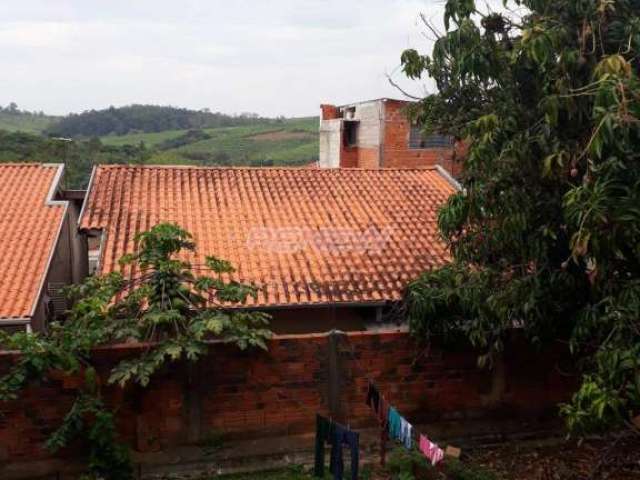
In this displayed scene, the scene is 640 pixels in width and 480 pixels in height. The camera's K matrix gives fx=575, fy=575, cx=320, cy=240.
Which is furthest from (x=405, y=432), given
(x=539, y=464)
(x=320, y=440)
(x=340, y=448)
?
(x=539, y=464)

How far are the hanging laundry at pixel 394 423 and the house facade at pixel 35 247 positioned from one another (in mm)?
4801

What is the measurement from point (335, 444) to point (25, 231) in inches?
309

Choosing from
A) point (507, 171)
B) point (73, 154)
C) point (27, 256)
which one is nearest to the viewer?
point (507, 171)

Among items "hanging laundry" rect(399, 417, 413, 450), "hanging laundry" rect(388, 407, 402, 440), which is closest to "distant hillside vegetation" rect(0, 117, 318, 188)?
"hanging laundry" rect(388, 407, 402, 440)

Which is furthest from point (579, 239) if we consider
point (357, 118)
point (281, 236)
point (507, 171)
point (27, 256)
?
point (357, 118)

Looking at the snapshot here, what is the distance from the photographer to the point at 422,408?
624 cm

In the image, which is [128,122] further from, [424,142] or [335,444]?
[335,444]

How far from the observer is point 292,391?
5887 millimetres

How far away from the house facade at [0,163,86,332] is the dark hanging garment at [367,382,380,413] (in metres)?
4.44

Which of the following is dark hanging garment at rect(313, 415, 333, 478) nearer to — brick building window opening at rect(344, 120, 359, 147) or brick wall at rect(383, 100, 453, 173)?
brick wall at rect(383, 100, 453, 173)

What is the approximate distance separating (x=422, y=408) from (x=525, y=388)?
125cm

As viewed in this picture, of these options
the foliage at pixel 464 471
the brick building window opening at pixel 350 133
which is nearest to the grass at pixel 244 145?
the brick building window opening at pixel 350 133

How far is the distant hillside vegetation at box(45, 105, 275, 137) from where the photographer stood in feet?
193

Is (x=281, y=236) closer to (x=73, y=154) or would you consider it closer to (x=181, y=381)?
(x=181, y=381)
